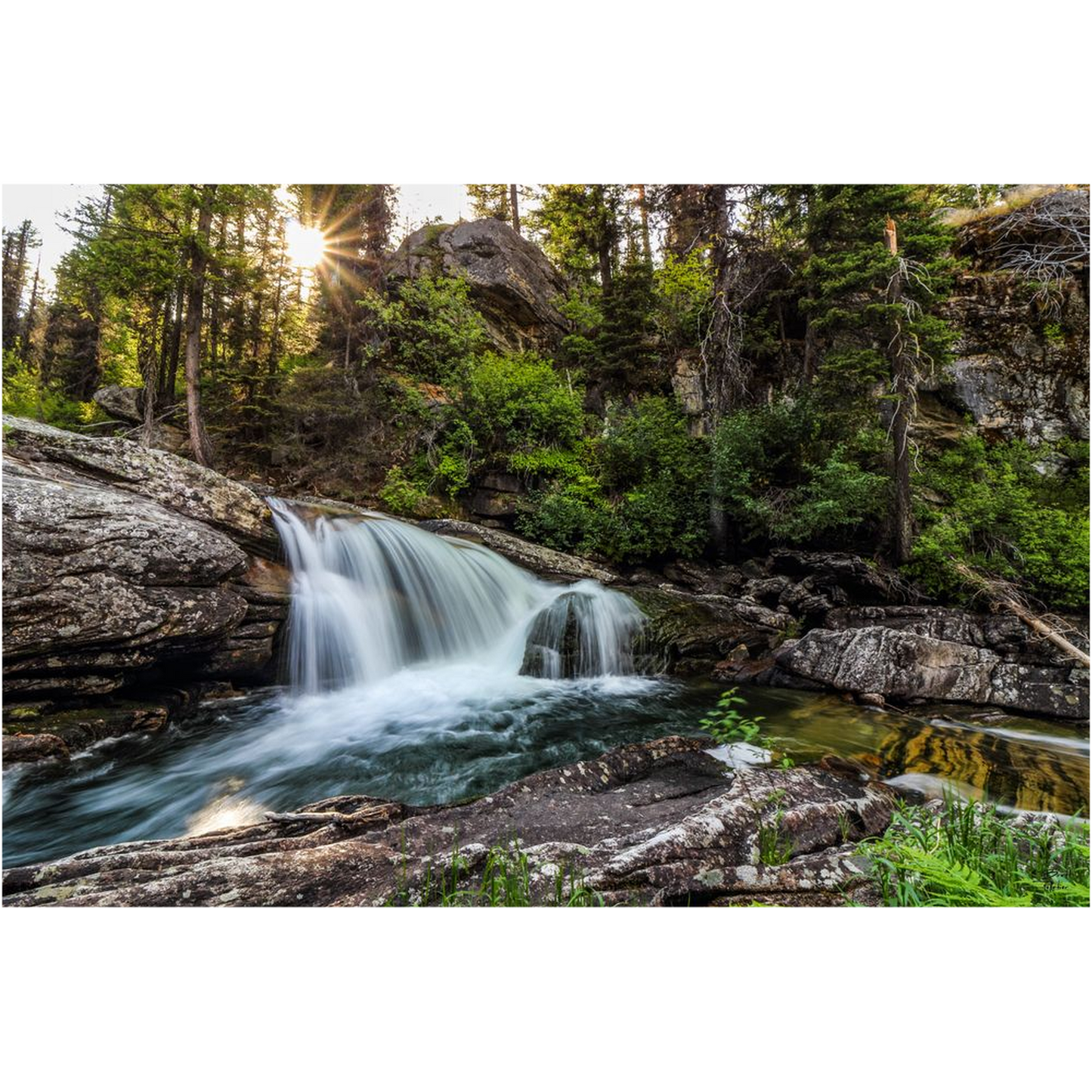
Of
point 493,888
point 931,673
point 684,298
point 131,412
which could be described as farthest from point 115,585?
point 131,412

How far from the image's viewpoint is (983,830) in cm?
207

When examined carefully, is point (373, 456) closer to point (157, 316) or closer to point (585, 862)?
point (157, 316)

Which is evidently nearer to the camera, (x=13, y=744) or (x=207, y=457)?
(x=13, y=744)

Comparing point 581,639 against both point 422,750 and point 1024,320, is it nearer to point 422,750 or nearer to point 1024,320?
point 422,750

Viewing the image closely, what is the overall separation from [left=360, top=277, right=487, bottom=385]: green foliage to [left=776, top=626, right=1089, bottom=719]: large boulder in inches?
309

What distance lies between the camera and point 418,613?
5.62 m

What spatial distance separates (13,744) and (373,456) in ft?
22.2

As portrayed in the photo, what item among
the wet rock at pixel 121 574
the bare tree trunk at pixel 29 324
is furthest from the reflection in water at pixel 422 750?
the bare tree trunk at pixel 29 324

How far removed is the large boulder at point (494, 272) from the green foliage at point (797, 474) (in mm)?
6162

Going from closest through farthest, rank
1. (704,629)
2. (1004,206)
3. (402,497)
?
(1004,206), (704,629), (402,497)

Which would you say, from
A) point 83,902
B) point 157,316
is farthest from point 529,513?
point 157,316

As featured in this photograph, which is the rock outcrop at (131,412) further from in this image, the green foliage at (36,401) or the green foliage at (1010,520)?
the green foliage at (1010,520)

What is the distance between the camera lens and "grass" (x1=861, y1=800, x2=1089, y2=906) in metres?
1.64

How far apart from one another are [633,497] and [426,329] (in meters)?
5.69
